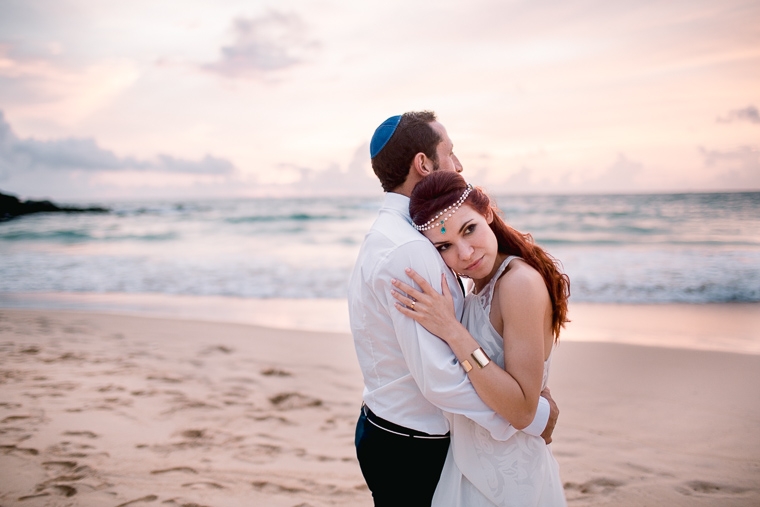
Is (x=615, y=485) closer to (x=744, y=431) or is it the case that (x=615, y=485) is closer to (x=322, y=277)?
(x=744, y=431)

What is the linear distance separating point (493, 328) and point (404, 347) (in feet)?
1.40

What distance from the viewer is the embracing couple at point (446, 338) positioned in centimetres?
173

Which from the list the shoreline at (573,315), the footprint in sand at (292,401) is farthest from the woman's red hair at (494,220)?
the shoreline at (573,315)

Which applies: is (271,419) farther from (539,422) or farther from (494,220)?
(494,220)

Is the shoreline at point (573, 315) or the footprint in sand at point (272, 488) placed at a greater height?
the shoreline at point (573, 315)

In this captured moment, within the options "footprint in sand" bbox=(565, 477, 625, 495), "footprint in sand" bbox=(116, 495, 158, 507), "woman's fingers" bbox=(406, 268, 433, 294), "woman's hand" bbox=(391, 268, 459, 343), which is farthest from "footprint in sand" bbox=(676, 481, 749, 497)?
"footprint in sand" bbox=(116, 495, 158, 507)

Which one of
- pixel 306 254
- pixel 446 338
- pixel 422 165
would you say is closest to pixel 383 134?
pixel 422 165

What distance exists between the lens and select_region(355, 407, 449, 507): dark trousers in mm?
1955

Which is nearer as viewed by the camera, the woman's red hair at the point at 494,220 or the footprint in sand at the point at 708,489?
the woman's red hair at the point at 494,220

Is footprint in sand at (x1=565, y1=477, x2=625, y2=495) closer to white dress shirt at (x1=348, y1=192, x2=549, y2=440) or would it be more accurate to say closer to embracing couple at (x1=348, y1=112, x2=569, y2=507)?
embracing couple at (x1=348, y1=112, x2=569, y2=507)

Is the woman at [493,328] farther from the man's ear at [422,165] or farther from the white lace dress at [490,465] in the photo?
the man's ear at [422,165]

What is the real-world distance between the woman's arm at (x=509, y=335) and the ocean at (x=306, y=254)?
8593 millimetres

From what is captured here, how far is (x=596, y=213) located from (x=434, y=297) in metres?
31.9

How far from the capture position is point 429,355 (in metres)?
1.68
